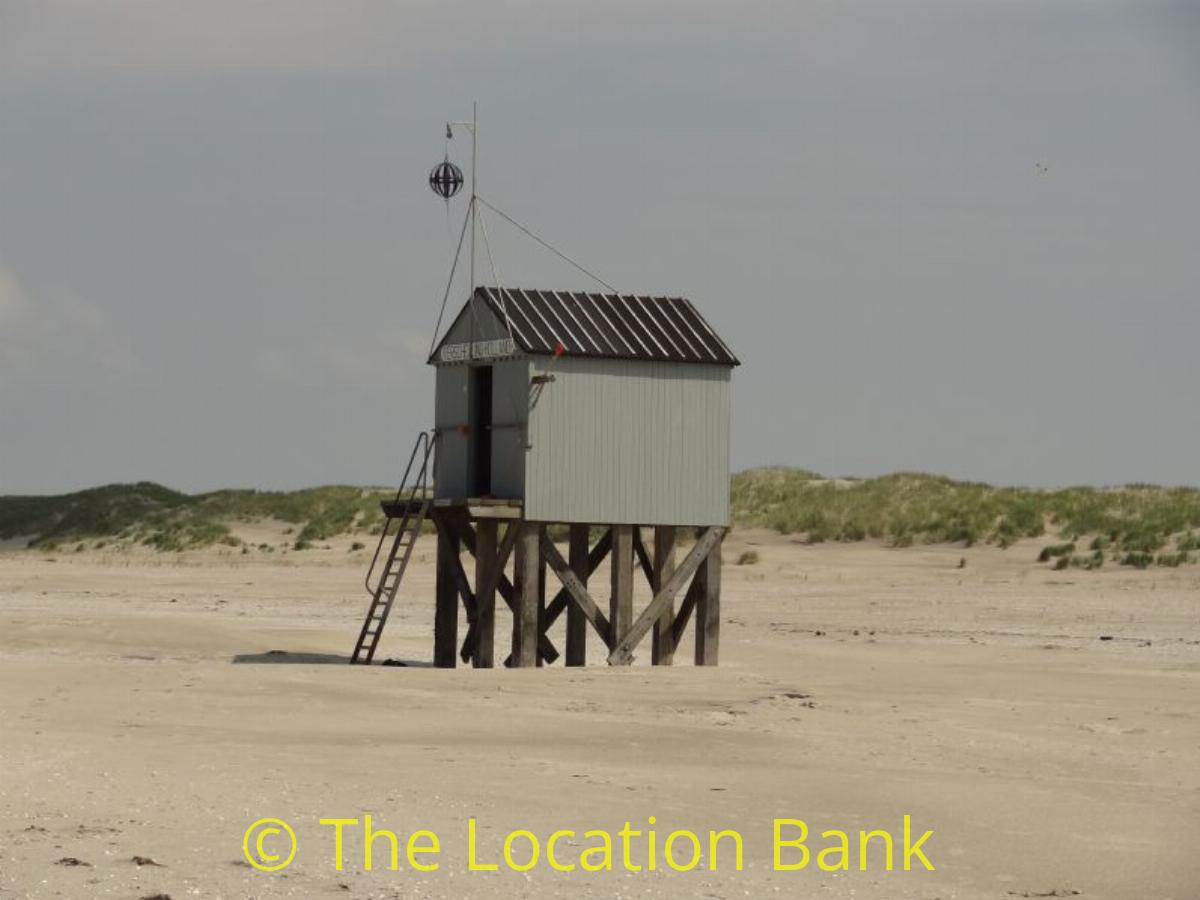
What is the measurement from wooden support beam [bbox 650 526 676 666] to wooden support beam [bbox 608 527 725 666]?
137 millimetres

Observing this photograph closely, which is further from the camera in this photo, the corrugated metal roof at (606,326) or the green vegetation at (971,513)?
the green vegetation at (971,513)

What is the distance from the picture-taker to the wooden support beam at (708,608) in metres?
27.1

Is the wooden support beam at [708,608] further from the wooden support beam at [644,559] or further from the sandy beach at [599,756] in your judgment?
the wooden support beam at [644,559]

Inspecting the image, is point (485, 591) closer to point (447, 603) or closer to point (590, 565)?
point (447, 603)

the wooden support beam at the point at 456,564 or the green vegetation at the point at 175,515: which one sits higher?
the green vegetation at the point at 175,515

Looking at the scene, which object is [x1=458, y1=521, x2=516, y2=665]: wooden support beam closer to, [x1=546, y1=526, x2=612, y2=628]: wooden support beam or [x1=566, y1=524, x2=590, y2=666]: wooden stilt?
[x1=566, y1=524, x2=590, y2=666]: wooden stilt

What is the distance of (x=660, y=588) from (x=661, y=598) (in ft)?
0.89

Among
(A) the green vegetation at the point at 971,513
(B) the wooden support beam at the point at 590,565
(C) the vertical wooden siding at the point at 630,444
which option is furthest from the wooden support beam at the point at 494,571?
(A) the green vegetation at the point at 971,513

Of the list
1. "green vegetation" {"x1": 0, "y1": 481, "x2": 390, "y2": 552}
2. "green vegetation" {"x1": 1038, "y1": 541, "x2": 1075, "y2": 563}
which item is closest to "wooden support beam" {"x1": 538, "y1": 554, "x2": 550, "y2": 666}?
"green vegetation" {"x1": 1038, "y1": 541, "x2": 1075, "y2": 563}

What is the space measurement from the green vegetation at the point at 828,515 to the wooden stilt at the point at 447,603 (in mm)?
18748

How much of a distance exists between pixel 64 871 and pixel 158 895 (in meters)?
A: 0.80

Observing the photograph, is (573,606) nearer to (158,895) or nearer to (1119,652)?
(1119,652)

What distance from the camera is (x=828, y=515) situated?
52281 millimetres

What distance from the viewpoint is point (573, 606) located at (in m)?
27.7
